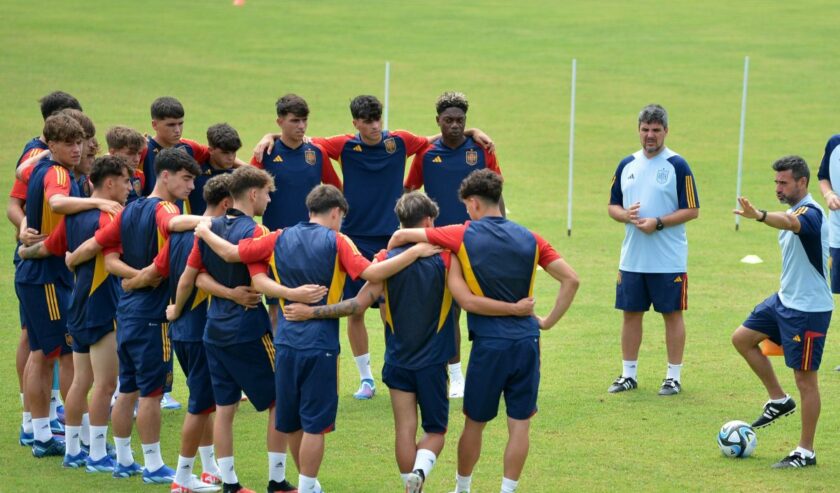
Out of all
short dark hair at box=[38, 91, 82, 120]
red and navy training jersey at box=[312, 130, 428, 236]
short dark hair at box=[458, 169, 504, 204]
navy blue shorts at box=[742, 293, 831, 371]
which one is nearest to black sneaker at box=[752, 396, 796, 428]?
navy blue shorts at box=[742, 293, 831, 371]

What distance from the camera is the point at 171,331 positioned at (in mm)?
8477

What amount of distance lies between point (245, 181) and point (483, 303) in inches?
72.2

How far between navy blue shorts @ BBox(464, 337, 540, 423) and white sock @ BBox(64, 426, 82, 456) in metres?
3.13

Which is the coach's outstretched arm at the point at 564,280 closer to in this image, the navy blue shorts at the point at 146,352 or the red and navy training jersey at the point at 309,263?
the red and navy training jersey at the point at 309,263

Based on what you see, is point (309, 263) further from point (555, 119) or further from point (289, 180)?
point (555, 119)

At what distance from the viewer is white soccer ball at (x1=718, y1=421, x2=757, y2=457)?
9.27 meters

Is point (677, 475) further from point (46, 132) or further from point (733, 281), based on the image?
point (733, 281)

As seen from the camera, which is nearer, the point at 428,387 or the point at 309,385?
the point at 309,385

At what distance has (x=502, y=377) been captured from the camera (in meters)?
7.90

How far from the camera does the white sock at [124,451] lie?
873 centimetres

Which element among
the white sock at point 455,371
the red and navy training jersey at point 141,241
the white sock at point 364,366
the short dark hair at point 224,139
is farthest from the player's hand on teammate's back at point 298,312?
the white sock at point 455,371

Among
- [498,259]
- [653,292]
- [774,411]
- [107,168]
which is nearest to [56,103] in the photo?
[107,168]

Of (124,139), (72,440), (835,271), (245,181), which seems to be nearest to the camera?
(245,181)

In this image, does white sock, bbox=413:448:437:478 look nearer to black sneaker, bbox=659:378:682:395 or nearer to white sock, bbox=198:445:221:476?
white sock, bbox=198:445:221:476
